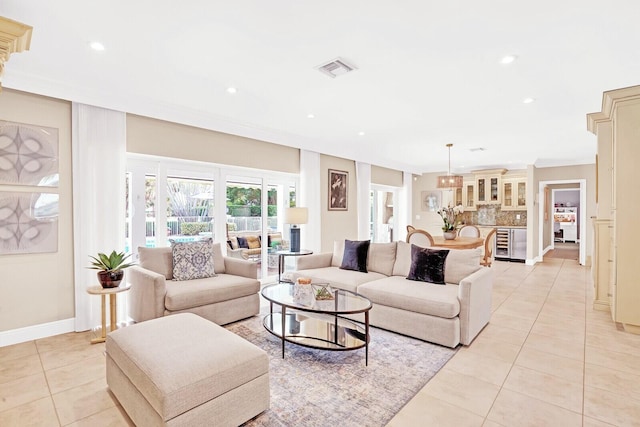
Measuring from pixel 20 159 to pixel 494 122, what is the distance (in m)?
5.58

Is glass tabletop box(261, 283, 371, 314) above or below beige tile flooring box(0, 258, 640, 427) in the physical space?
above

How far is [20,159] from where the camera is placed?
310 cm

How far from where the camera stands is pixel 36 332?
3197mm

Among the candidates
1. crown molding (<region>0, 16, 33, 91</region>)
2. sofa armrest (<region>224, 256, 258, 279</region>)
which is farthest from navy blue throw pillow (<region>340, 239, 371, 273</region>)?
crown molding (<region>0, 16, 33, 91</region>)

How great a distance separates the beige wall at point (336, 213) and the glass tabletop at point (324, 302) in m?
3.13

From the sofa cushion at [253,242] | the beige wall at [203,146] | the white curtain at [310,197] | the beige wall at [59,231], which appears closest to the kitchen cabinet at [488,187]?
the white curtain at [310,197]

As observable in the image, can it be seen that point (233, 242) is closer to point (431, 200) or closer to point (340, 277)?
point (340, 277)

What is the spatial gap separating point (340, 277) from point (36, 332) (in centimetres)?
315

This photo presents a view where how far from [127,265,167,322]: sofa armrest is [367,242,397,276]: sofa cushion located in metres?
2.46

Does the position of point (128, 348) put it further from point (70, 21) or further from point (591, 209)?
point (591, 209)

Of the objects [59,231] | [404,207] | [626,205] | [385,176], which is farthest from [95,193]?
[404,207]

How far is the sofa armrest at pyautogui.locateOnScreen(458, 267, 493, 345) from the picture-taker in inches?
117

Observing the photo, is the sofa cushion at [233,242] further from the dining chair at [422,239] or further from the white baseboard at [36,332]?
the dining chair at [422,239]

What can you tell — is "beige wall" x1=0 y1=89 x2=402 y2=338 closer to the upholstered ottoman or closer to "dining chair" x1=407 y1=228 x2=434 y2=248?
the upholstered ottoman
